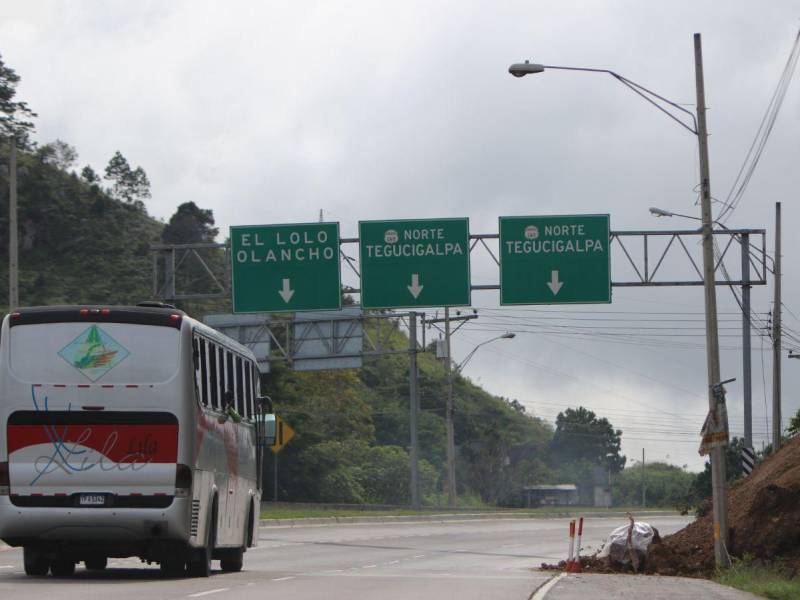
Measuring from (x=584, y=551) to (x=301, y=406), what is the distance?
2115 inches

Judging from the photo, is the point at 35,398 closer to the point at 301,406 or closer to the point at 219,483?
the point at 219,483

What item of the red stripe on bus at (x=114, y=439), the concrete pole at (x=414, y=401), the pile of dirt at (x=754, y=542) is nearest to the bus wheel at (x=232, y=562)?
the red stripe on bus at (x=114, y=439)

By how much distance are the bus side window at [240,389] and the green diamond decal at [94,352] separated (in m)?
4.03

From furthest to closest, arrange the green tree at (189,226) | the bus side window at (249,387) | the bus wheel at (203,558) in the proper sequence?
the green tree at (189,226) → the bus side window at (249,387) → the bus wheel at (203,558)

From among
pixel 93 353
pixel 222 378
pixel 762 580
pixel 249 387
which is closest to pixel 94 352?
pixel 93 353

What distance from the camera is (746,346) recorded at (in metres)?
35.9

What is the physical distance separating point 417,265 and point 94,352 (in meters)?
19.0

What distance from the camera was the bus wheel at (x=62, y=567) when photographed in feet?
67.0

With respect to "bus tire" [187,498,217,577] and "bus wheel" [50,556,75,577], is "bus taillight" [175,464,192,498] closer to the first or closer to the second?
"bus tire" [187,498,217,577]

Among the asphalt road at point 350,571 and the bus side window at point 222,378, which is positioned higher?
the bus side window at point 222,378

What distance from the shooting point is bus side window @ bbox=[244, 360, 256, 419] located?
2326 cm

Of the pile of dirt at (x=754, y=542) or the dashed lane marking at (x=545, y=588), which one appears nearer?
the dashed lane marking at (x=545, y=588)

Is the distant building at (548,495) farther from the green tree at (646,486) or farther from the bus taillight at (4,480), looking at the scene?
the bus taillight at (4,480)

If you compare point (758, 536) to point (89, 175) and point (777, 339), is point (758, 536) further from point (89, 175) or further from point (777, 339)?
point (89, 175)
